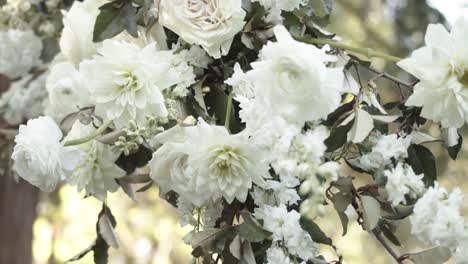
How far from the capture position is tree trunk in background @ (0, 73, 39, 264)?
Answer: 1308 millimetres

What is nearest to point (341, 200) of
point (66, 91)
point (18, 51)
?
point (66, 91)

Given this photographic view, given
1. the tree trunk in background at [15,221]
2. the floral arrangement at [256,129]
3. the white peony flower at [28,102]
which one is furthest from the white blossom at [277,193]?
the tree trunk in background at [15,221]

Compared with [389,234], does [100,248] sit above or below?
below

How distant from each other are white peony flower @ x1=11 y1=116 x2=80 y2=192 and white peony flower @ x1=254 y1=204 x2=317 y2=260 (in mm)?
199

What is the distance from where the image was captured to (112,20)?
710 mm

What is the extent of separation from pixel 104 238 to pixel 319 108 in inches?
14.4

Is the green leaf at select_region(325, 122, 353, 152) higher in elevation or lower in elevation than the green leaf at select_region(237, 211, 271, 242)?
higher

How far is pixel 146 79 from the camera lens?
2.03ft

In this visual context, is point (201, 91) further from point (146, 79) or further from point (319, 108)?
point (319, 108)

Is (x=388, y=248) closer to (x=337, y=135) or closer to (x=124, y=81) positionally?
(x=337, y=135)

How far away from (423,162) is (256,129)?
0.54 feet

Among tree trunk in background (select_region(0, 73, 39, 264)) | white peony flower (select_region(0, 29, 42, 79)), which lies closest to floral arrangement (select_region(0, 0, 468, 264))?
white peony flower (select_region(0, 29, 42, 79))

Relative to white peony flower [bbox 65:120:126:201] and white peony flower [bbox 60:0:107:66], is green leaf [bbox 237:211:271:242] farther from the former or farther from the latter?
white peony flower [bbox 60:0:107:66]

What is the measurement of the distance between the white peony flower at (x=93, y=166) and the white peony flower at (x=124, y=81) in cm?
7
